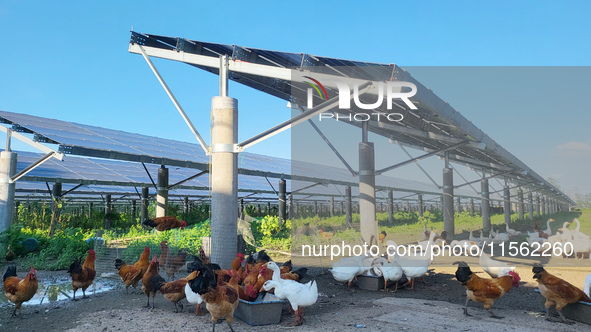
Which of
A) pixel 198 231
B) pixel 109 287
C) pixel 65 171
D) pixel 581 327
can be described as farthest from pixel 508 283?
pixel 65 171

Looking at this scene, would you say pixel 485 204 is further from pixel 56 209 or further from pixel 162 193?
pixel 56 209

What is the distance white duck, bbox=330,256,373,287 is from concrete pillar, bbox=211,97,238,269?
6.85 feet

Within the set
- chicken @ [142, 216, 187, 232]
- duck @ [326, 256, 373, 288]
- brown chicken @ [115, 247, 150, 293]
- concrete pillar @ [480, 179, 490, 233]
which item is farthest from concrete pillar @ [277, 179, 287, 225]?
brown chicken @ [115, 247, 150, 293]

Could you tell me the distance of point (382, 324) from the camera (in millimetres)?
5133

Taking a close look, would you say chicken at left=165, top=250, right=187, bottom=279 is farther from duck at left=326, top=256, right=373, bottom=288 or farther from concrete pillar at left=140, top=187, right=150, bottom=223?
concrete pillar at left=140, top=187, right=150, bottom=223

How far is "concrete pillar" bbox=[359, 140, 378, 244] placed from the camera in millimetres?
10328

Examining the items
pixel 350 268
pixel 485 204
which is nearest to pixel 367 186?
pixel 350 268

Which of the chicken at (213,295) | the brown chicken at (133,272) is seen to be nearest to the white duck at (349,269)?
the chicken at (213,295)

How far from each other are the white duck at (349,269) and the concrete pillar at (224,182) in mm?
2089

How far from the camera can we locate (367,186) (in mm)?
10344

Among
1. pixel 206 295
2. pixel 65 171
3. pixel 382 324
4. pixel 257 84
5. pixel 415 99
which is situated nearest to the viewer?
pixel 206 295

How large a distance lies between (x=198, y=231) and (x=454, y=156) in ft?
35.8

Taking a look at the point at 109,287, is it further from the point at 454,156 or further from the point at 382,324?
the point at 454,156

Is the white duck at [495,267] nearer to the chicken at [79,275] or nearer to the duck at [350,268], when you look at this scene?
the duck at [350,268]
